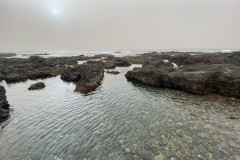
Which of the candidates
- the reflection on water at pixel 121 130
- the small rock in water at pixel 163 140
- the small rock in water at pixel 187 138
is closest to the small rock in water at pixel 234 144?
the reflection on water at pixel 121 130

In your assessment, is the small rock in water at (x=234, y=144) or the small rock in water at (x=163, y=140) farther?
the small rock in water at (x=163, y=140)

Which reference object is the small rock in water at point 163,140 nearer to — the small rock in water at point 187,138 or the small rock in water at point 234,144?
the small rock in water at point 187,138

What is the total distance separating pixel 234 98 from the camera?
1412cm

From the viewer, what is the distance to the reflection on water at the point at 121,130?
7.36 metres

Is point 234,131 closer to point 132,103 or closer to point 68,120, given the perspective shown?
point 132,103

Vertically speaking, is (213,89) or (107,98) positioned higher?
(213,89)

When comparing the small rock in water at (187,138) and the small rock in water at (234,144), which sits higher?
the small rock in water at (234,144)

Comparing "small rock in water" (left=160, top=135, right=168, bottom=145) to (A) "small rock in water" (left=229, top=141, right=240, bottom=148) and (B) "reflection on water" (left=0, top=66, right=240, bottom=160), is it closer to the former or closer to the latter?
(B) "reflection on water" (left=0, top=66, right=240, bottom=160)

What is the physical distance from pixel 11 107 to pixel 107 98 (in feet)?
39.2

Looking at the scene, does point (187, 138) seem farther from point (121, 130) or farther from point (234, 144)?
point (121, 130)

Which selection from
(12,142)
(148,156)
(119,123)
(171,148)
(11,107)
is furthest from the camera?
(11,107)

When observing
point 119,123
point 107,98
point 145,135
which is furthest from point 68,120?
point 145,135

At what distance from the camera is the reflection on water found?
24.2 ft

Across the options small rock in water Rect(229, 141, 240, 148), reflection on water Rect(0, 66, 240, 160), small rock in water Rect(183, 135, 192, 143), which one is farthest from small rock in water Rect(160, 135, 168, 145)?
small rock in water Rect(229, 141, 240, 148)
